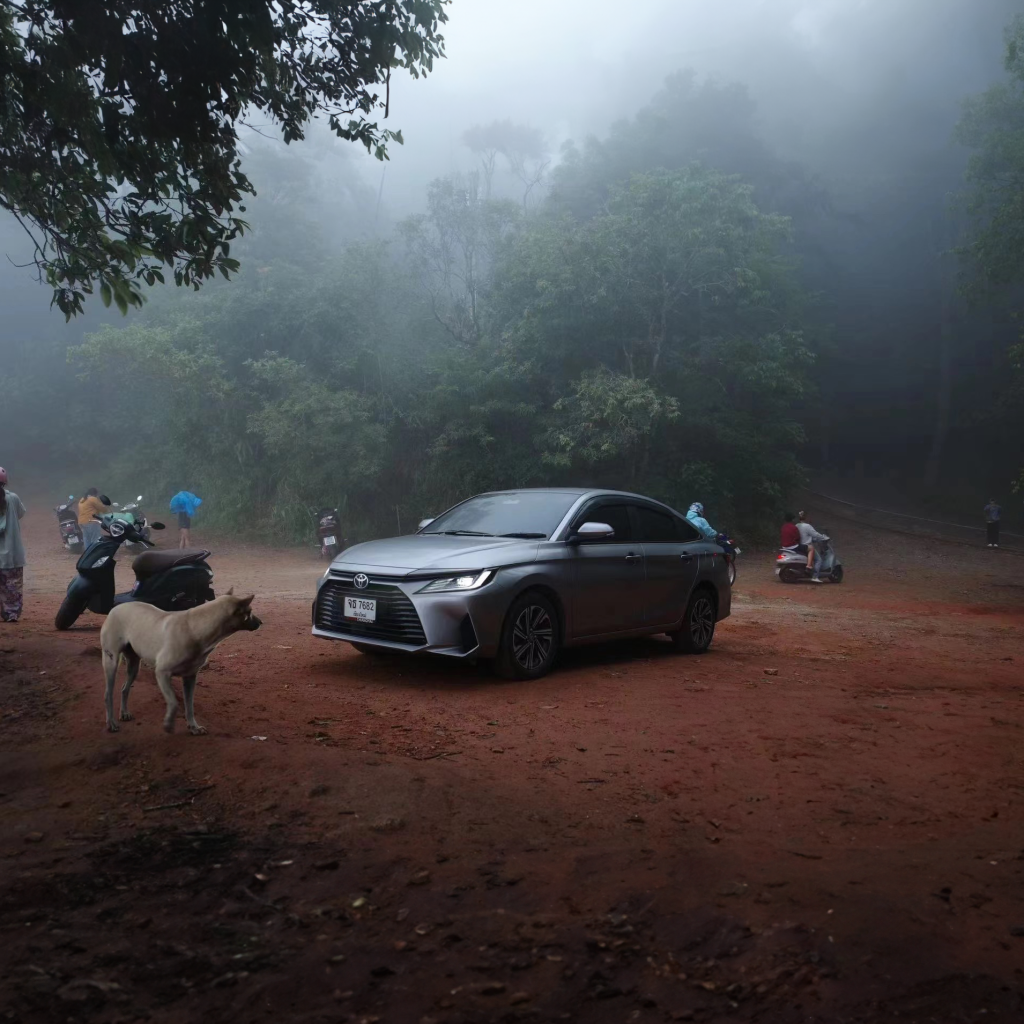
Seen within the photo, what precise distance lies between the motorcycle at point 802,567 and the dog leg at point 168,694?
50.5 ft

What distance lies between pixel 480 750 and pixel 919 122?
47.8m

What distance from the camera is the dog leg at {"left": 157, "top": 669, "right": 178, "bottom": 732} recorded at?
471cm

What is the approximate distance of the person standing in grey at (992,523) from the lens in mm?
25447

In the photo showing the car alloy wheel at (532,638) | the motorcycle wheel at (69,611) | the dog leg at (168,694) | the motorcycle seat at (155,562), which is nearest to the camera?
the dog leg at (168,694)

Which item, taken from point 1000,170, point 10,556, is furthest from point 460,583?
point 1000,170

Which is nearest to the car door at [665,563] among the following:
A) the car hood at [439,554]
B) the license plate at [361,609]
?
the car hood at [439,554]

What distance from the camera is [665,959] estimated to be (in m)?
2.77

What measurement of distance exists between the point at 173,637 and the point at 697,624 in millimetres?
5322

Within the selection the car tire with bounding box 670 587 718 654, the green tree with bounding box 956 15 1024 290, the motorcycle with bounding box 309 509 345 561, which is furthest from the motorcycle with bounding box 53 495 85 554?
the green tree with bounding box 956 15 1024 290

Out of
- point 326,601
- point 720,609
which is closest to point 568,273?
point 720,609

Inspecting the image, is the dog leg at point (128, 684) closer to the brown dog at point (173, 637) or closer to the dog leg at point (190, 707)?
Result: the brown dog at point (173, 637)

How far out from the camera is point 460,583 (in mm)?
6535

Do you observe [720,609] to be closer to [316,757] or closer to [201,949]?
[316,757]

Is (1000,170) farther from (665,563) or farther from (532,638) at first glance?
(532,638)
